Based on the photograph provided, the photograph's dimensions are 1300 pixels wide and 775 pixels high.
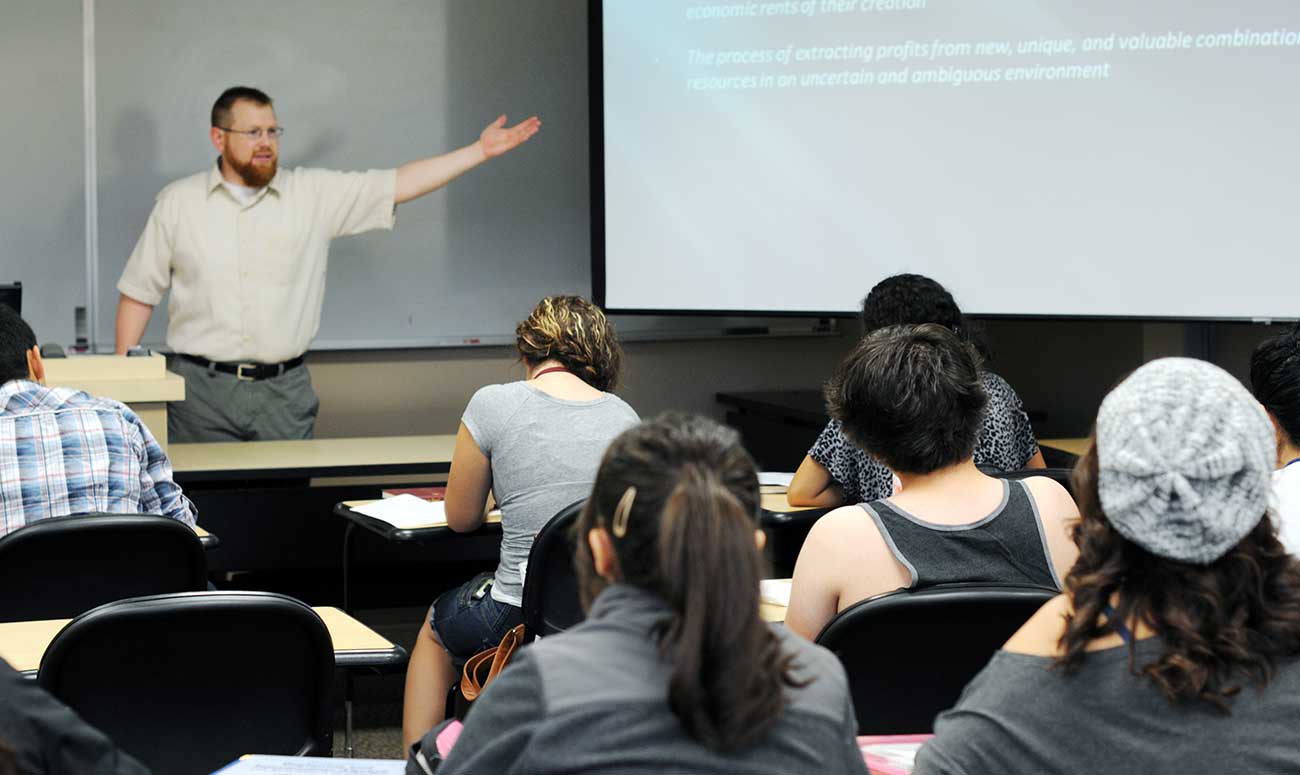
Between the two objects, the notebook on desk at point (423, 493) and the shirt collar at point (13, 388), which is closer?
the shirt collar at point (13, 388)

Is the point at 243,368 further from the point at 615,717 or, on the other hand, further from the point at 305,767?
the point at 615,717

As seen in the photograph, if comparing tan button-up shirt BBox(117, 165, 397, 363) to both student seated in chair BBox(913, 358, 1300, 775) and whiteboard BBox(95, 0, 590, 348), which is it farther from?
student seated in chair BBox(913, 358, 1300, 775)

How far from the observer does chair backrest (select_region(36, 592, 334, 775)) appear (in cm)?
188

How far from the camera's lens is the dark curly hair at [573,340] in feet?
10.0

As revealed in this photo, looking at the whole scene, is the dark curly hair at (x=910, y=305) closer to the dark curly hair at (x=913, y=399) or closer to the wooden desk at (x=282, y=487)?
the dark curly hair at (x=913, y=399)

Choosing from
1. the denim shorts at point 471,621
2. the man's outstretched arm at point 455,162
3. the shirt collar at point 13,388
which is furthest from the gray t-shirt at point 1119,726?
the man's outstretched arm at point 455,162

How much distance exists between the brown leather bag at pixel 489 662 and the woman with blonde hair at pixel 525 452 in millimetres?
71

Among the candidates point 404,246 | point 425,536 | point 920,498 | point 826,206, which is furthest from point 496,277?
point 920,498

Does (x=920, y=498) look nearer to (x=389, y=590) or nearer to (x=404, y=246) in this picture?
(x=389, y=590)

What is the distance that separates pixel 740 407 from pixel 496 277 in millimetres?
1214

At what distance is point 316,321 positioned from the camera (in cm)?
555

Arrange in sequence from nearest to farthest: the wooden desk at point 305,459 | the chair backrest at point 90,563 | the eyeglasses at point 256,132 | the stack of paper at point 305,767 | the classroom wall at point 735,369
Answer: the stack of paper at point 305,767 → the chair backrest at point 90,563 → the wooden desk at point 305,459 → the eyeglasses at point 256,132 → the classroom wall at point 735,369

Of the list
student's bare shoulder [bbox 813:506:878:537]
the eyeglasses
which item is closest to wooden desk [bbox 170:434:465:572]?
the eyeglasses

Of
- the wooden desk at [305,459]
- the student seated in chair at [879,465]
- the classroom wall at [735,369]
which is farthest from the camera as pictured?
the classroom wall at [735,369]
